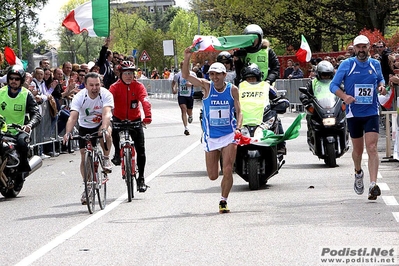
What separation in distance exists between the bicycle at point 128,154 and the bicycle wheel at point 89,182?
926mm

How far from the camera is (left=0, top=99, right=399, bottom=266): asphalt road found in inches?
382

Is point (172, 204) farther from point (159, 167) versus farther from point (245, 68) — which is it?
point (159, 167)

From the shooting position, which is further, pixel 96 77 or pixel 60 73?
pixel 60 73

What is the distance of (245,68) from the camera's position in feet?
55.1

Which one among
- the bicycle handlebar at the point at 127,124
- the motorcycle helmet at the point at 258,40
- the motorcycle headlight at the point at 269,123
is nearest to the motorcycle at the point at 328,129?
the motorcycle helmet at the point at 258,40

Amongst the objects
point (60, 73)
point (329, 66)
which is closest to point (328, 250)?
point (329, 66)

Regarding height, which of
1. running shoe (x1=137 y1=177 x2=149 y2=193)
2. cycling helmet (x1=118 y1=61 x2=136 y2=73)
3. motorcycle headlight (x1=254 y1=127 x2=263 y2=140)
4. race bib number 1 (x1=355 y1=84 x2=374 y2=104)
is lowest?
running shoe (x1=137 y1=177 x2=149 y2=193)

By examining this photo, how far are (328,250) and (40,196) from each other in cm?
716

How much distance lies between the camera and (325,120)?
18375 millimetres

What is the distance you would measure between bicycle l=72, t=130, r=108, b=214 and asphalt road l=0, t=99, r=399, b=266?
7.7 inches

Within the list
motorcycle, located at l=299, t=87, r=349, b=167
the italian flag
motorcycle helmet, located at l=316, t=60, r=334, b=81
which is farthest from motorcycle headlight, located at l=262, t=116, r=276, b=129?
the italian flag

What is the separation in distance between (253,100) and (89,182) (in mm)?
3853

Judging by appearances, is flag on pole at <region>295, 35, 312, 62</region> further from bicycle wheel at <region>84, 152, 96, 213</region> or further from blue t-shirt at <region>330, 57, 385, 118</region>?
bicycle wheel at <region>84, 152, 96, 213</region>

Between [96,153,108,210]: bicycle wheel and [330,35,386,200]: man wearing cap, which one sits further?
[330,35,386,200]: man wearing cap
